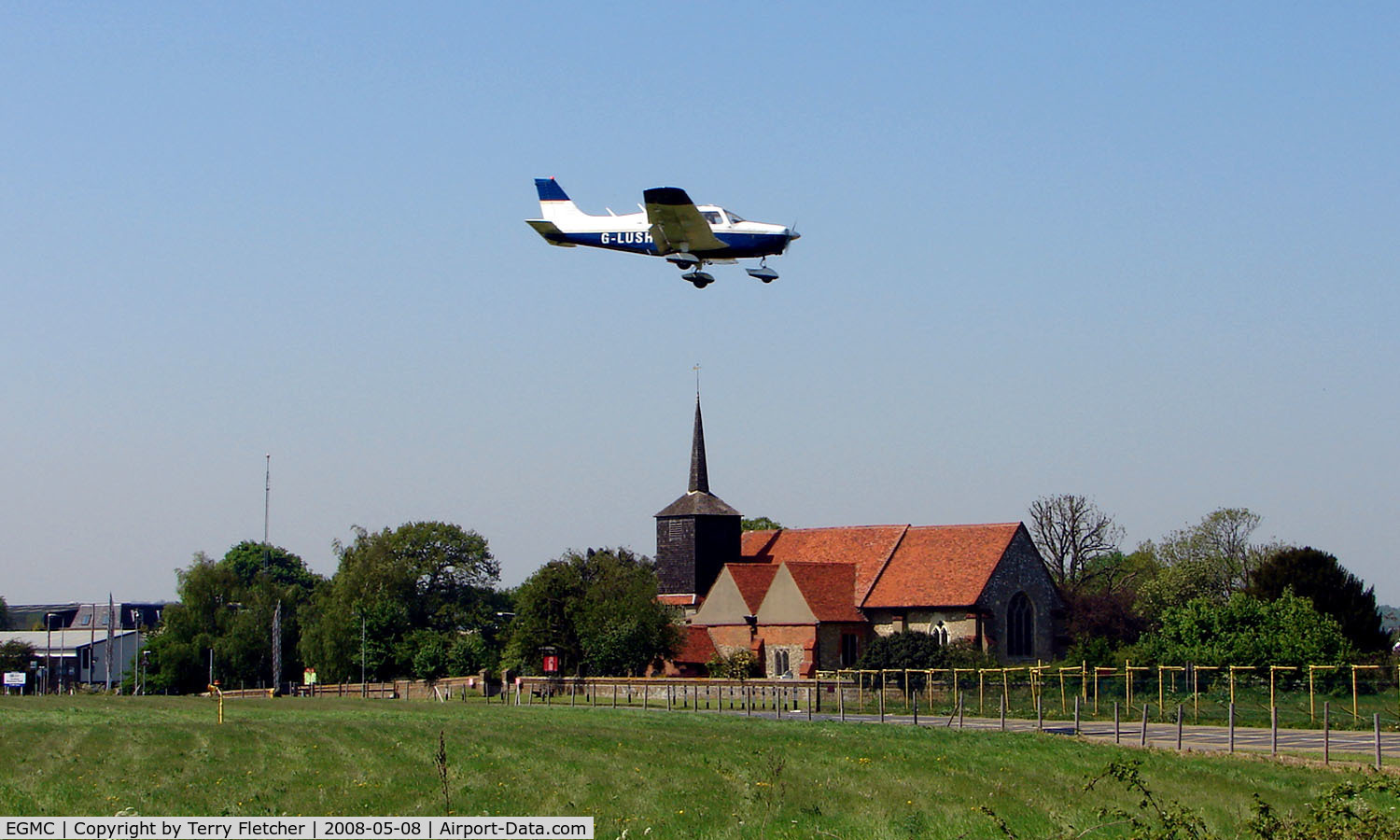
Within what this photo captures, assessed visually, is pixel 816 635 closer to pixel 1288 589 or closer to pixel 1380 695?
pixel 1288 589

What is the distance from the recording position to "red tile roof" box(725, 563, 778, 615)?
272 ft

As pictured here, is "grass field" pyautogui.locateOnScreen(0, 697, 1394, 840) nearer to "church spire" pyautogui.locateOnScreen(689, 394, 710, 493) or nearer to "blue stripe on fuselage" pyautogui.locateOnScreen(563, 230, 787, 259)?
"blue stripe on fuselage" pyautogui.locateOnScreen(563, 230, 787, 259)

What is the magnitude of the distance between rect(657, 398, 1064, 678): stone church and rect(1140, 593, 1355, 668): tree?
1670 centimetres

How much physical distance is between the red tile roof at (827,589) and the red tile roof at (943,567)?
1.11 meters

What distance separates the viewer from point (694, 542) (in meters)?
93.8

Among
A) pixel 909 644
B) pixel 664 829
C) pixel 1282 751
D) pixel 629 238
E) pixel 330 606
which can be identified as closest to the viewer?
pixel 664 829

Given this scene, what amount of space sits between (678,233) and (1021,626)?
47545 mm

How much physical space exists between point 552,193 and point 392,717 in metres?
16.4

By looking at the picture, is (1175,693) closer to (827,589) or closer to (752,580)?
(827,589)

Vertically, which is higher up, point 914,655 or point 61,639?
point 914,655

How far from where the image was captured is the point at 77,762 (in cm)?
2938

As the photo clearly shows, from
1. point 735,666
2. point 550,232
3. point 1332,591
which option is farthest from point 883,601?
point 550,232

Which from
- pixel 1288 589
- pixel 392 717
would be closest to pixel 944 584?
pixel 1288 589

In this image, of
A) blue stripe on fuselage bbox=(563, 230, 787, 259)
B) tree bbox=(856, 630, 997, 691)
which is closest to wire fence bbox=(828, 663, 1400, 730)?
tree bbox=(856, 630, 997, 691)
